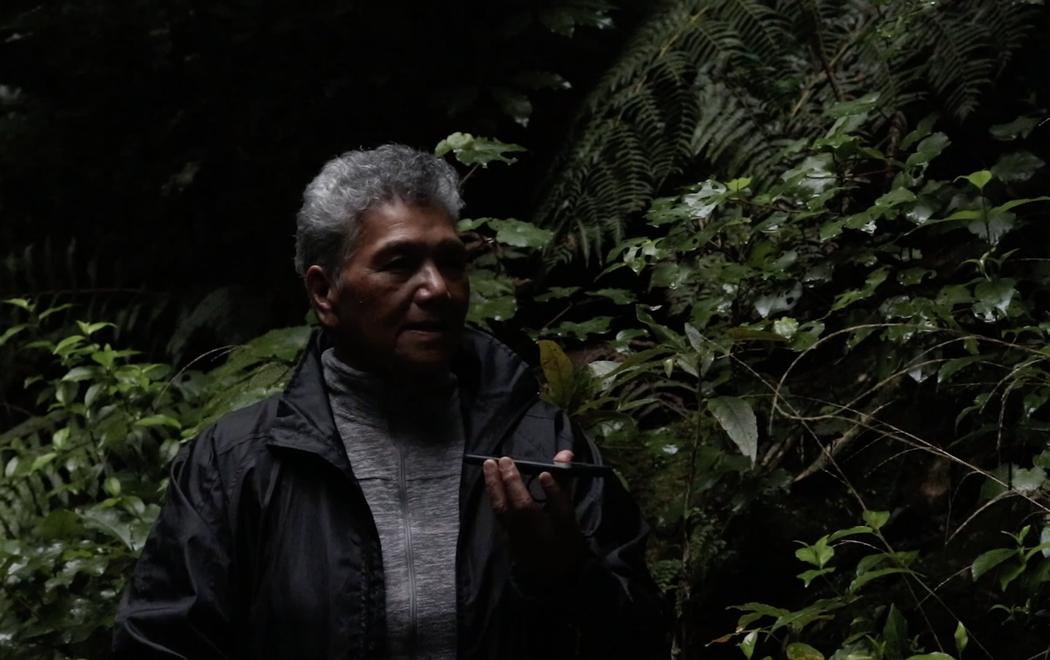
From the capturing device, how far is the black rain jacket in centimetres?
230

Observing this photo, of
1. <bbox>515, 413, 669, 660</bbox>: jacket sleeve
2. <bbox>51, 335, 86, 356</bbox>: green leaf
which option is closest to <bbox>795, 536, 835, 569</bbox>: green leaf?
<bbox>515, 413, 669, 660</bbox>: jacket sleeve

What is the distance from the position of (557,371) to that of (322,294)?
926mm

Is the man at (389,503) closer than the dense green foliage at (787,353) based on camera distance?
Yes

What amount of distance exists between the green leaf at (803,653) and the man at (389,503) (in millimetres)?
425

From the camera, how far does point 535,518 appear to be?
2.17m

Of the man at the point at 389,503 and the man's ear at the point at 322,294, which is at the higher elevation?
the man's ear at the point at 322,294

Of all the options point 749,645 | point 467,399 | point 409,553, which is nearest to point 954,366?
point 749,645

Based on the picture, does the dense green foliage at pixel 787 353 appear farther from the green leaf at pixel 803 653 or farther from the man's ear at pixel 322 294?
the man's ear at pixel 322 294

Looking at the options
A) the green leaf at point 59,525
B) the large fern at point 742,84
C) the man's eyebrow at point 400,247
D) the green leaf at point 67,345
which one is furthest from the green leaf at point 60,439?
the man's eyebrow at point 400,247

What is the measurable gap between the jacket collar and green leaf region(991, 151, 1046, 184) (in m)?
1.56

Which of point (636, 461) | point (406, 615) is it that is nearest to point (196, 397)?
point (636, 461)

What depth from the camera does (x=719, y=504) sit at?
346cm

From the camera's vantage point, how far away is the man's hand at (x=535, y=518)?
85.4 inches

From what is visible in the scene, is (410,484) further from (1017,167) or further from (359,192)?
(1017,167)
